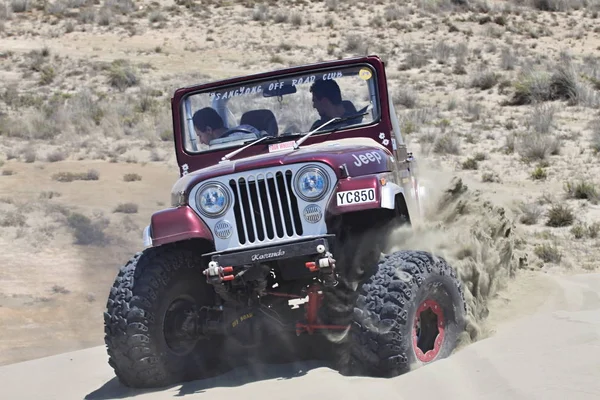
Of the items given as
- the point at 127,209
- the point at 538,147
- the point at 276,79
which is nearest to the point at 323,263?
the point at 276,79

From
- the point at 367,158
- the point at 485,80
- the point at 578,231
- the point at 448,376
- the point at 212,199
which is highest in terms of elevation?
the point at 367,158

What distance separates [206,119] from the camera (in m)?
7.99

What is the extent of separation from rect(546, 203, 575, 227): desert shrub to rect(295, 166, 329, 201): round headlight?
25.7 ft

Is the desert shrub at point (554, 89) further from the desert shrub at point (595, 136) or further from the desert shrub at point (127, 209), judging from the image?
the desert shrub at point (127, 209)

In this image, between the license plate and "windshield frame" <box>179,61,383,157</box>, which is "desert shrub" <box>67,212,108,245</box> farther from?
the license plate

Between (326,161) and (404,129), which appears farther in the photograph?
(404,129)

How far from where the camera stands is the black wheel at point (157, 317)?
6.46 meters

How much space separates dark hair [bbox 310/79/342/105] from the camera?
25.2ft

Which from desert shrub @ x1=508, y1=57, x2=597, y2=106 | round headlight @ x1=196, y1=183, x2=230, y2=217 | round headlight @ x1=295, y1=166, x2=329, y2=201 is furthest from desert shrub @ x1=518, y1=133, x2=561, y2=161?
round headlight @ x1=196, y1=183, x2=230, y2=217

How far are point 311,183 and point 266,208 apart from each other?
0.34 m

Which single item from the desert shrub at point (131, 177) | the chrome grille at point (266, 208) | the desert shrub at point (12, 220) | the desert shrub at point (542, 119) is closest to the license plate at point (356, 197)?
the chrome grille at point (266, 208)

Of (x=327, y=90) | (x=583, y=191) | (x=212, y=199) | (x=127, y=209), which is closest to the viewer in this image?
(x=212, y=199)

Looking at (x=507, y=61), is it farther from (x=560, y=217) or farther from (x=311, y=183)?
(x=311, y=183)

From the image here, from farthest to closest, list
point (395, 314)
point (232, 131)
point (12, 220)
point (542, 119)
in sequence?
point (542, 119) → point (12, 220) → point (232, 131) → point (395, 314)
